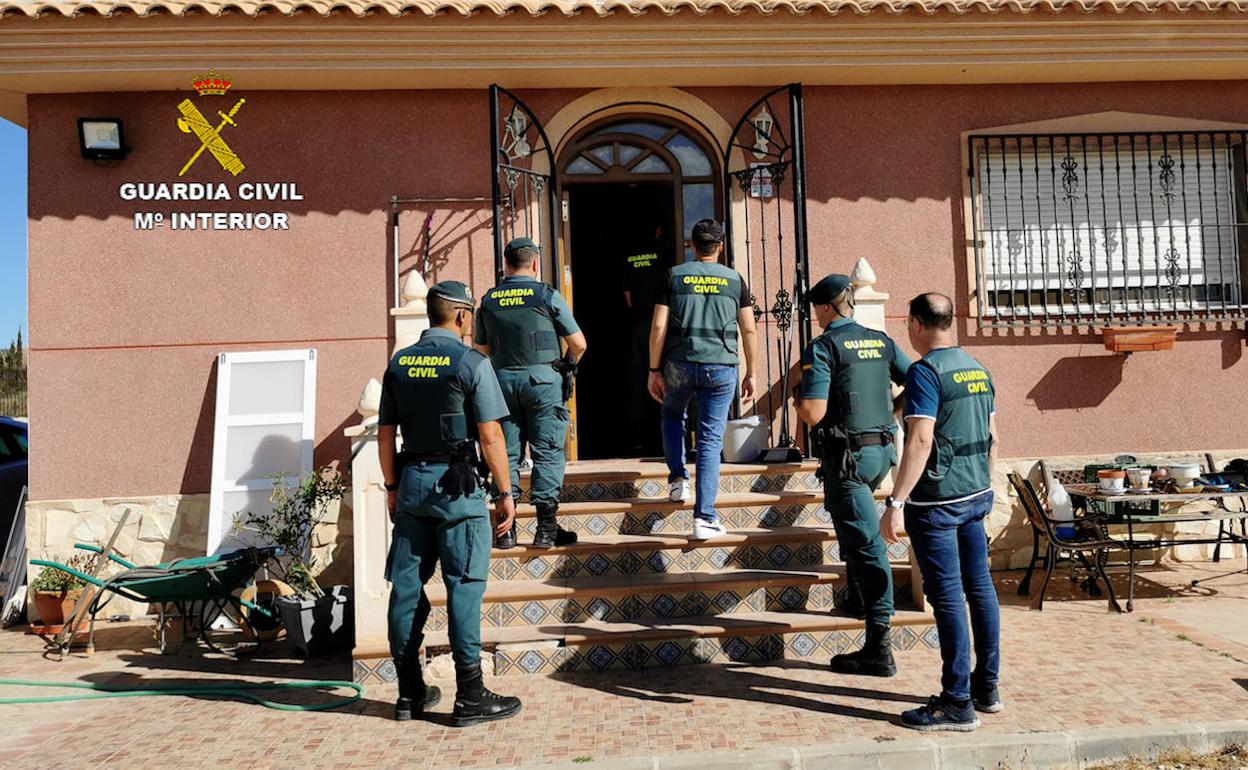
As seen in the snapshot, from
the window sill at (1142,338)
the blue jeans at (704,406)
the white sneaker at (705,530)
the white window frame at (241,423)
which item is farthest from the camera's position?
A: the window sill at (1142,338)

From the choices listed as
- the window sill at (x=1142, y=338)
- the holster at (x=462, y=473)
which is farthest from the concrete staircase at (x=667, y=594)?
the window sill at (x=1142, y=338)

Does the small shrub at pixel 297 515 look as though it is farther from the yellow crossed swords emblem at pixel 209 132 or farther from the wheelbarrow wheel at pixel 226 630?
the yellow crossed swords emblem at pixel 209 132

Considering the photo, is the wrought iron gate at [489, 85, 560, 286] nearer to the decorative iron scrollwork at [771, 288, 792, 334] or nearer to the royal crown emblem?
the decorative iron scrollwork at [771, 288, 792, 334]

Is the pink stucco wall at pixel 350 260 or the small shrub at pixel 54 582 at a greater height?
the pink stucco wall at pixel 350 260

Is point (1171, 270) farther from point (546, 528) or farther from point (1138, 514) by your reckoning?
point (546, 528)

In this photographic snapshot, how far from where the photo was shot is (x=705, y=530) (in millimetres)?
5730

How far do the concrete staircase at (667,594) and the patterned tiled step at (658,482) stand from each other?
122 mm

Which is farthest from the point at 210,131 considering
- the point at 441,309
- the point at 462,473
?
the point at 462,473

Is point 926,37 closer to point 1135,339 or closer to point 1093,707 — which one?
point 1135,339

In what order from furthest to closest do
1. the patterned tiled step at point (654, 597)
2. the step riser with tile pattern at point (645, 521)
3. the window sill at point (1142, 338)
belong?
the window sill at point (1142, 338)
the step riser with tile pattern at point (645, 521)
the patterned tiled step at point (654, 597)

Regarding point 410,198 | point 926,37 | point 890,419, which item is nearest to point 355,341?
point 410,198

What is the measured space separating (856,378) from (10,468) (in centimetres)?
807

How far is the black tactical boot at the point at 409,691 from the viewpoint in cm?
456

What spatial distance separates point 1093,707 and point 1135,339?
4.42 meters
